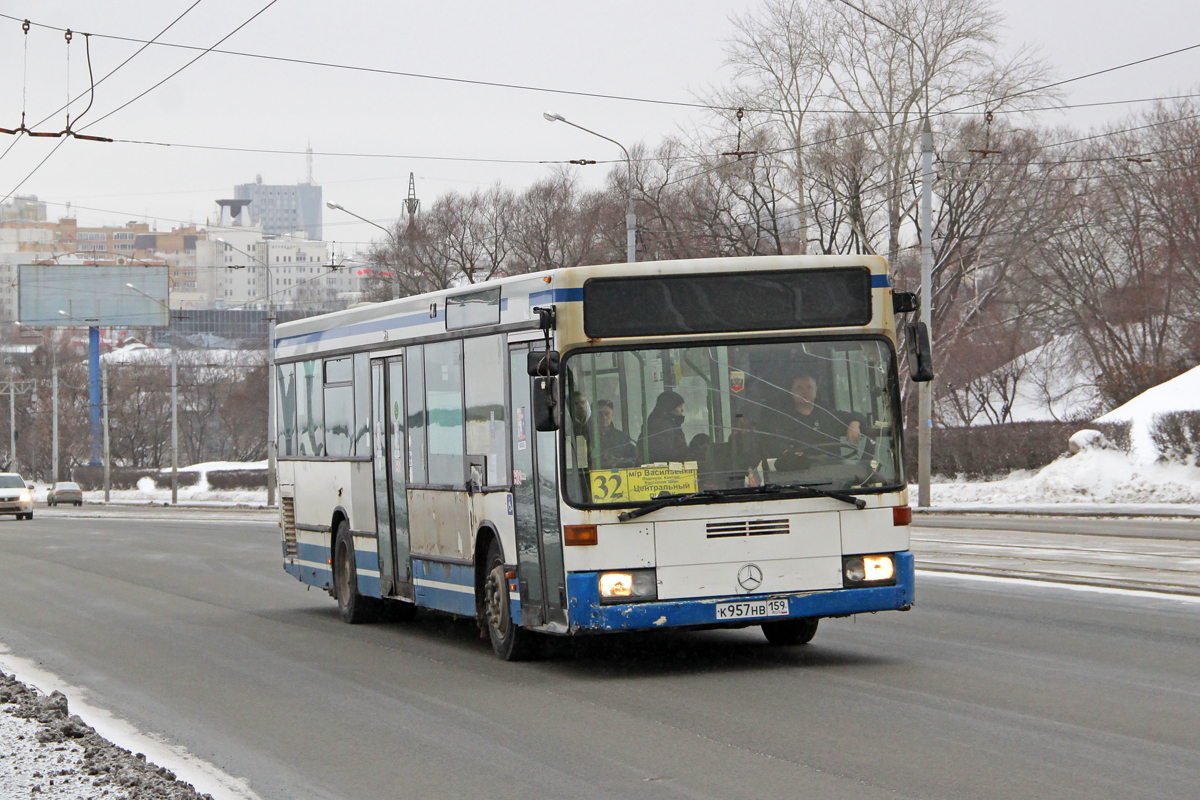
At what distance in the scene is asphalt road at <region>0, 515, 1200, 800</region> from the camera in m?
7.04

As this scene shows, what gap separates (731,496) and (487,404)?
2.11 metres

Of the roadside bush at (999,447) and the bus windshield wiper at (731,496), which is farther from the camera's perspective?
the roadside bush at (999,447)

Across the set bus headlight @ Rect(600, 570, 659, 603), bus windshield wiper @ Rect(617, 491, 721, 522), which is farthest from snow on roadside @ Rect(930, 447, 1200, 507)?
bus headlight @ Rect(600, 570, 659, 603)

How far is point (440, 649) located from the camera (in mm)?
12453

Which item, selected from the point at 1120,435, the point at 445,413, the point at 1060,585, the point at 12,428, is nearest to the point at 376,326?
the point at 445,413

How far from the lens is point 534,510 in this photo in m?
10.5

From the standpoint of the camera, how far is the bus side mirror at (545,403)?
386 inches

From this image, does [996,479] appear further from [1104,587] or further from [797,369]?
[797,369]

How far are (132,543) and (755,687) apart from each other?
2378cm

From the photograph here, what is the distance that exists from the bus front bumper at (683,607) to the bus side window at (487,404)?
129 cm

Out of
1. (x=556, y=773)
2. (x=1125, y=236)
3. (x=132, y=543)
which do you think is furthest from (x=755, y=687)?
(x=1125, y=236)

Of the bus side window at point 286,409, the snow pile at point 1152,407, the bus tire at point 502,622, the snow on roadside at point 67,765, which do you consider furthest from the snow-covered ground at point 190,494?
the snow on roadside at point 67,765

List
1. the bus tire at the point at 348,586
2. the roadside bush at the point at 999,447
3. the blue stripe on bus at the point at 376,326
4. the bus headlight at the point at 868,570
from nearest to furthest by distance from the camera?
the bus headlight at the point at 868,570
the blue stripe on bus at the point at 376,326
the bus tire at the point at 348,586
the roadside bush at the point at 999,447

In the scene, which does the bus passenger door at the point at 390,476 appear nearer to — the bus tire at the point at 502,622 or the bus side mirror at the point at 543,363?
the bus tire at the point at 502,622
